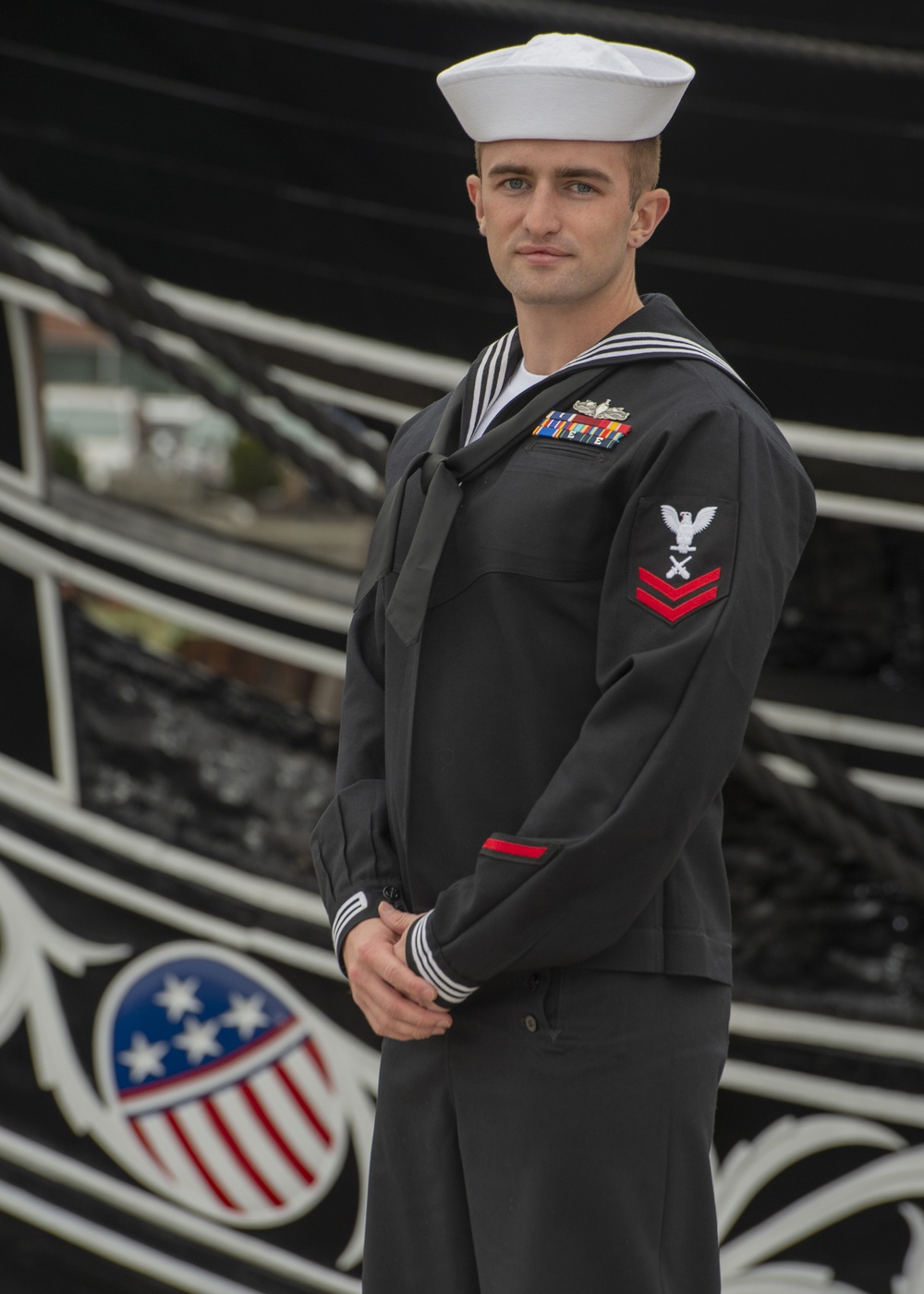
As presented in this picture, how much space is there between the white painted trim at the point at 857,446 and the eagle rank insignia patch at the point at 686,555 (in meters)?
0.91

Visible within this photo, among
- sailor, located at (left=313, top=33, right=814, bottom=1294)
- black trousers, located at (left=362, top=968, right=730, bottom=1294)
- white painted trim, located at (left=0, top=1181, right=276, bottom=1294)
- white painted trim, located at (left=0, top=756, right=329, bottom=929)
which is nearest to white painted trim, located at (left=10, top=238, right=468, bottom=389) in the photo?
white painted trim, located at (left=0, top=756, right=329, bottom=929)

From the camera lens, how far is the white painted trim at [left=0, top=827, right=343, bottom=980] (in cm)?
218

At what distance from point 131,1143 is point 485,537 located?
142 cm

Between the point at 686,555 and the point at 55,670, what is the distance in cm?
147

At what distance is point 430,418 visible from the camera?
1.38 meters

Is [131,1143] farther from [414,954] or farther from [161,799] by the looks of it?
[414,954]

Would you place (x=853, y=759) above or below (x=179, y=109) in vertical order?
below

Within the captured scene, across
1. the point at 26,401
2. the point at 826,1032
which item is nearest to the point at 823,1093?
the point at 826,1032

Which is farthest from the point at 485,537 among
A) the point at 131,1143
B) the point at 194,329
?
the point at 131,1143

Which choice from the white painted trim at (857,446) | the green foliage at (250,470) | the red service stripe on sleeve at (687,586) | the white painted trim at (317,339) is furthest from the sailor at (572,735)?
the green foliage at (250,470)

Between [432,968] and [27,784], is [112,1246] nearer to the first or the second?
[27,784]

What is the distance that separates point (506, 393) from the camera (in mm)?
1277

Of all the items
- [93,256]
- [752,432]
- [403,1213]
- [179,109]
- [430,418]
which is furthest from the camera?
[179,109]

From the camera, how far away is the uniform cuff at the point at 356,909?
4.04ft
